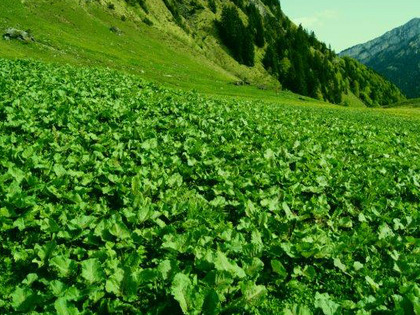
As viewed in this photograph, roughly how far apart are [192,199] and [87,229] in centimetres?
314

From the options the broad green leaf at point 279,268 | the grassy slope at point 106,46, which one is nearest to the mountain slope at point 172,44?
the grassy slope at point 106,46

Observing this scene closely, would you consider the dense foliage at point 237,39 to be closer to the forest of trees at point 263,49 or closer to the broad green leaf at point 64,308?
the forest of trees at point 263,49

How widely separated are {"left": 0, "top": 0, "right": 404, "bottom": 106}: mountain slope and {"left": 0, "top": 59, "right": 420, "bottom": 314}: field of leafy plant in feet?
157

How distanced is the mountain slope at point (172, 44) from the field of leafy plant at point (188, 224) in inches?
1885

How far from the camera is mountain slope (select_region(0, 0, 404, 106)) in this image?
70438 mm

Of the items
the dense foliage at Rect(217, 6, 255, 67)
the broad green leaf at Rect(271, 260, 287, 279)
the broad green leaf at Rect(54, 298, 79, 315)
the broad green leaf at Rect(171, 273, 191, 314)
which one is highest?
the dense foliage at Rect(217, 6, 255, 67)

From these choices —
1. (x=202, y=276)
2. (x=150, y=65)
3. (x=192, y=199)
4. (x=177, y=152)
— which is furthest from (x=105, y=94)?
(x=150, y=65)

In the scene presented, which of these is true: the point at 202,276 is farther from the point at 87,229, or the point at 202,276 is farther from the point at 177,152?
the point at 177,152

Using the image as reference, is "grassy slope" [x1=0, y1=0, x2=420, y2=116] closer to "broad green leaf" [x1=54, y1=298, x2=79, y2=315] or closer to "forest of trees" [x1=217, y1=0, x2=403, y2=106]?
"forest of trees" [x1=217, y1=0, x2=403, y2=106]

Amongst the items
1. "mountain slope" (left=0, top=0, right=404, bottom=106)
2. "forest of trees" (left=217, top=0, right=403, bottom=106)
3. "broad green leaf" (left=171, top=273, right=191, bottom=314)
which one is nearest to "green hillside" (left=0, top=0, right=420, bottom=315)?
"broad green leaf" (left=171, top=273, right=191, bottom=314)

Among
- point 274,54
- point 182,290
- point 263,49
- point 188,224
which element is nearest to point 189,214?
point 188,224

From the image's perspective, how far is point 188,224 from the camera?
7523 millimetres

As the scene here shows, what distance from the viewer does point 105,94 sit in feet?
66.0

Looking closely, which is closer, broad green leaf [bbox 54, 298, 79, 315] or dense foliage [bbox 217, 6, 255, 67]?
broad green leaf [bbox 54, 298, 79, 315]
